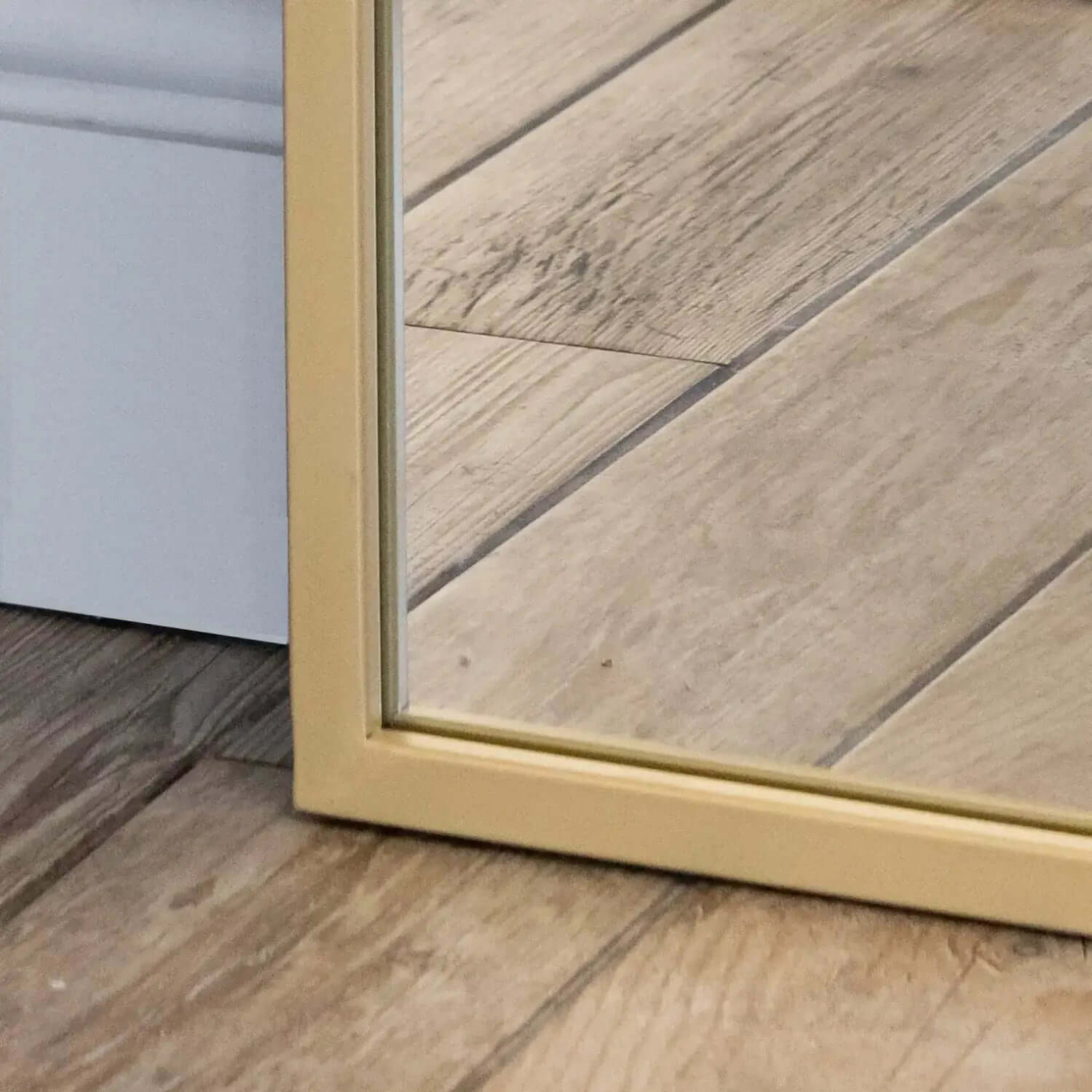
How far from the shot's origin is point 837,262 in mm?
489

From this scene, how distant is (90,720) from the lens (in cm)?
58

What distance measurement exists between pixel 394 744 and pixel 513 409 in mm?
102

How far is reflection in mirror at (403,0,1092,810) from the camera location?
479 millimetres

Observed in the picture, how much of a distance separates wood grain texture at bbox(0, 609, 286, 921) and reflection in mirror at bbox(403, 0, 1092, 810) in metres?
0.10

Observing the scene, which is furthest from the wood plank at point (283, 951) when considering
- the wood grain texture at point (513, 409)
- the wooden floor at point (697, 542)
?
the wood grain texture at point (513, 409)

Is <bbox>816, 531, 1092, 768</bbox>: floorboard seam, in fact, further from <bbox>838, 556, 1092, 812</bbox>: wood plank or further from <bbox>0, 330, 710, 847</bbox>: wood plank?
<bbox>0, 330, 710, 847</bbox>: wood plank

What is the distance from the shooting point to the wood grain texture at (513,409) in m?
0.50

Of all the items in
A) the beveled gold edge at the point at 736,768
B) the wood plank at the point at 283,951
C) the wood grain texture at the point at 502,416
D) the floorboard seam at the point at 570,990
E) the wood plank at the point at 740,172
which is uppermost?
the wood plank at the point at 740,172

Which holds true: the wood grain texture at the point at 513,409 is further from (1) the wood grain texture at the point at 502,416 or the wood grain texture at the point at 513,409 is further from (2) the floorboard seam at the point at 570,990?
(2) the floorboard seam at the point at 570,990

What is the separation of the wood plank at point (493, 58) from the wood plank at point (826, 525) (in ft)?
0.30

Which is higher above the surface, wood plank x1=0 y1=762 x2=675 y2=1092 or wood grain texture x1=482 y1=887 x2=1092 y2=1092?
wood grain texture x1=482 y1=887 x2=1092 y2=1092

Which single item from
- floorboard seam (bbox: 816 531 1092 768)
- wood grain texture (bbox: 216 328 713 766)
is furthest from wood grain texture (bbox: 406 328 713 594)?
floorboard seam (bbox: 816 531 1092 768)

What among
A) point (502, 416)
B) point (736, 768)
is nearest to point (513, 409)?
point (502, 416)

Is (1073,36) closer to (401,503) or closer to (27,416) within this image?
(401,503)
